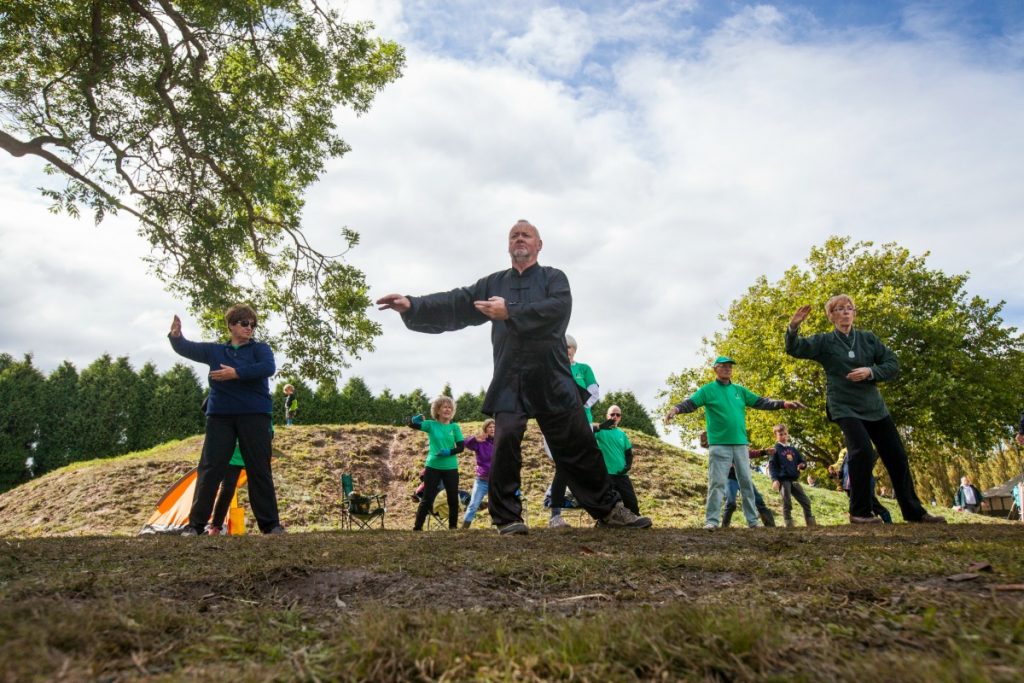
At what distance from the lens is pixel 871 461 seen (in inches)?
247

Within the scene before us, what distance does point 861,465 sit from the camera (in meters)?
6.31

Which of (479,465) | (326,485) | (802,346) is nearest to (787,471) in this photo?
(802,346)

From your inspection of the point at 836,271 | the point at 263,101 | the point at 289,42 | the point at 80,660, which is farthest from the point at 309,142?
the point at 836,271

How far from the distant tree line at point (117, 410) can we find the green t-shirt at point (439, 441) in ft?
64.1

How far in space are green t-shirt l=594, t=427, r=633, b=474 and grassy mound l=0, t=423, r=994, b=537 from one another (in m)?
3.23

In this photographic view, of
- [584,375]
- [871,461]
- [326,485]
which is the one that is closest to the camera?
[871,461]

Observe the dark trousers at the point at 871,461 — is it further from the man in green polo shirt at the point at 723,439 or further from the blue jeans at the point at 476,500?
the blue jeans at the point at 476,500

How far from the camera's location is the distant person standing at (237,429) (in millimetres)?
5988

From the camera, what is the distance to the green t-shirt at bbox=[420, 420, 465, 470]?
892 centimetres

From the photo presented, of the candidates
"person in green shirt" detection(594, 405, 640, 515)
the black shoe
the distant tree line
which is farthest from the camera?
the distant tree line

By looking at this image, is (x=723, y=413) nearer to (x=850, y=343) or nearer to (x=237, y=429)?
(x=850, y=343)

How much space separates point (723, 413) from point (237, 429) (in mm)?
5614

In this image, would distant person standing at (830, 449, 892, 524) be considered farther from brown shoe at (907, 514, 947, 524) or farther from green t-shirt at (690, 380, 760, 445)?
green t-shirt at (690, 380, 760, 445)

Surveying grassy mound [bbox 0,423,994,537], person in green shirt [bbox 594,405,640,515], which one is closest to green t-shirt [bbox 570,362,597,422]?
person in green shirt [bbox 594,405,640,515]
